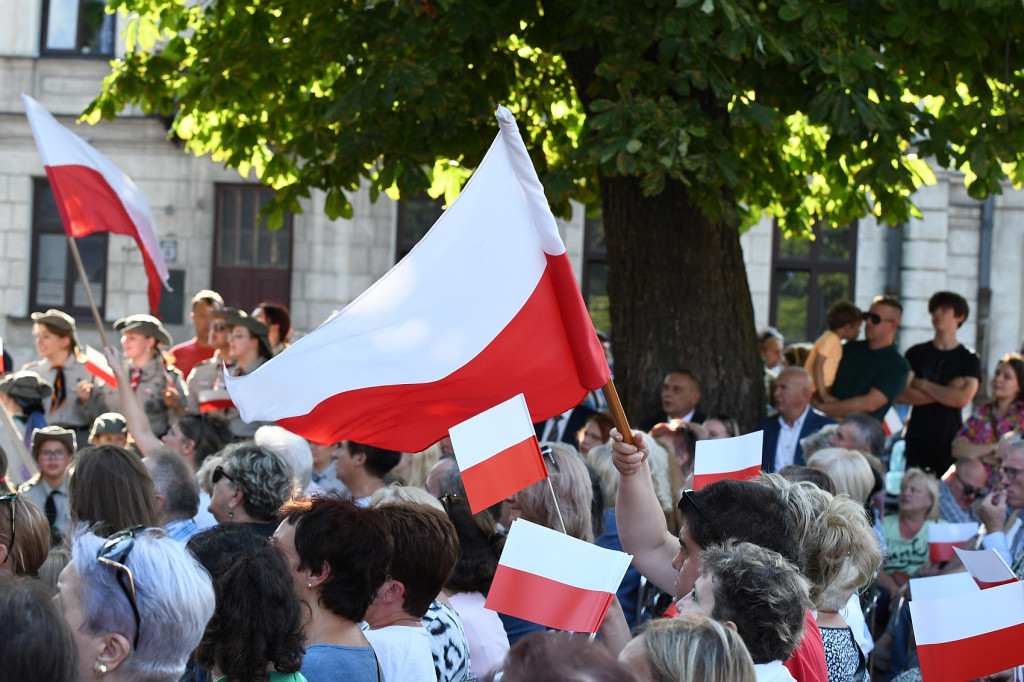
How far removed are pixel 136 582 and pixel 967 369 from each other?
26.2 ft

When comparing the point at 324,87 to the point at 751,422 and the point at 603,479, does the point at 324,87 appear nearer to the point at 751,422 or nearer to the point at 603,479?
the point at 751,422

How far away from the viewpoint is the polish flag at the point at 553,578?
11.0 feet

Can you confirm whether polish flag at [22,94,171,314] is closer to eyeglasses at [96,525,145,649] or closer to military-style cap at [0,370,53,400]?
military-style cap at [0,370,53,400]

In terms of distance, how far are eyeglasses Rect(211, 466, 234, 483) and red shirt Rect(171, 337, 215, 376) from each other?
546 centimetres

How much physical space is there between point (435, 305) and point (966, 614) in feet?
6.20

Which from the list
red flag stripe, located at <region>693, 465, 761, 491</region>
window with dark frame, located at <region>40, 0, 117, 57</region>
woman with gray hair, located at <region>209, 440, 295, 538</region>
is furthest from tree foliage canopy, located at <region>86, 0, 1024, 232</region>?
window with dark frame, located at <region>40, 0, 117, 57</region>

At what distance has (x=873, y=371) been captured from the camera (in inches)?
368

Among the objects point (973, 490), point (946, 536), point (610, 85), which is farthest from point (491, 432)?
point (973, 490)

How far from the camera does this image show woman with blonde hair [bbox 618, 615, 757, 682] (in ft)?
8.28

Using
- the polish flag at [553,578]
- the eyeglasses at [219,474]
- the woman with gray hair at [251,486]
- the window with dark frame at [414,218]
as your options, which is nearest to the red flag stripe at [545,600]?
the polish flag at [553,578]

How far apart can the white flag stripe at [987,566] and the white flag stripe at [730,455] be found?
0.77m

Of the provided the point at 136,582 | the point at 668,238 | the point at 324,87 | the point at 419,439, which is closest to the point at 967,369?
the point at 668,238

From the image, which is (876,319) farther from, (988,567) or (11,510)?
(11,510)

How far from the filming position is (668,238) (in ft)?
28.2
